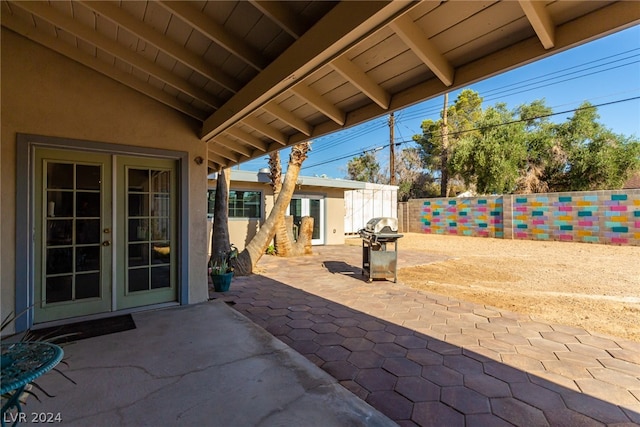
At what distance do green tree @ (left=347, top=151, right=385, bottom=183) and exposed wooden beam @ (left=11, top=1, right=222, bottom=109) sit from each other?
22.9 meters

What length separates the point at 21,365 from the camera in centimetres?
141

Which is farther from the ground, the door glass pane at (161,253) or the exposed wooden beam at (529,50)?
the exposed wooden beam at (529,50)

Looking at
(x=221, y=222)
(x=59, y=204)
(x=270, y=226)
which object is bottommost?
(x=270, y=226)

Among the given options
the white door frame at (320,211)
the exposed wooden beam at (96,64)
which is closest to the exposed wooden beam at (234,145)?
the exposed wooden beam at (96,64)

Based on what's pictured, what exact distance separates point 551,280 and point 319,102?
601 cm

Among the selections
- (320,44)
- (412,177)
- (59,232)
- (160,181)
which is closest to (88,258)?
(59,232)

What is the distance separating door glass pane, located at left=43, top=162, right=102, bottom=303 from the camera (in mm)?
3393

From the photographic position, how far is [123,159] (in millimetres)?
3777

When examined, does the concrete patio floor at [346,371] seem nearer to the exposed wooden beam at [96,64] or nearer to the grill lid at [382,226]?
the grill lid at [382,226]

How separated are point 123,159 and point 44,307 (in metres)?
1.87

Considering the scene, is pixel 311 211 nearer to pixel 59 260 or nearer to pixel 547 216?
pixel 59 260

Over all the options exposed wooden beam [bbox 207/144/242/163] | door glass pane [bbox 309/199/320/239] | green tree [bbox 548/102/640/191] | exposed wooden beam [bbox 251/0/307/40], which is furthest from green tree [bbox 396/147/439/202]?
exposed wooden beam [bbox 251/0/307/40]

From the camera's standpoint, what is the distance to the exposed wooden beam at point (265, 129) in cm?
381

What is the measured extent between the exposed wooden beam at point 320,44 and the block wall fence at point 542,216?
492 inches
